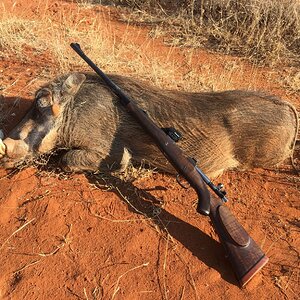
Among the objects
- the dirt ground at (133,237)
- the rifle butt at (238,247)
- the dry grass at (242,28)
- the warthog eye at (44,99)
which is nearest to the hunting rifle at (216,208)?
the rifle butt at (238,247)

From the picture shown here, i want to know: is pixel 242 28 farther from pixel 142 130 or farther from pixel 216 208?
pixel 216 208

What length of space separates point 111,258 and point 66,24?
5545mm

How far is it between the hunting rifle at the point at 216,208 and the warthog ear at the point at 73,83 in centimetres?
62

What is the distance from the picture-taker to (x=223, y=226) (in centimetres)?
337

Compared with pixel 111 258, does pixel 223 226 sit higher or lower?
higher

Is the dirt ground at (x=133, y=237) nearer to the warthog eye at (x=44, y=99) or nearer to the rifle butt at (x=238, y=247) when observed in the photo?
the rifle butt at (x=238, y=247)

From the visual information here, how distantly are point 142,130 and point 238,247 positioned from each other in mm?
1583

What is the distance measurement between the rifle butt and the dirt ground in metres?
0.16

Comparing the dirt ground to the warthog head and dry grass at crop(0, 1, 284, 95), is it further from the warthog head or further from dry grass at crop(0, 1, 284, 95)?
dry grass at crop(0, 1, 284, 95)

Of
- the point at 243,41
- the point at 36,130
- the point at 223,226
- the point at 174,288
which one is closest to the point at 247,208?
the point at 223,226

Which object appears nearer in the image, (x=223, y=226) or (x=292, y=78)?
(x=223, y=226)

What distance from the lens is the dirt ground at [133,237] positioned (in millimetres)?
3219

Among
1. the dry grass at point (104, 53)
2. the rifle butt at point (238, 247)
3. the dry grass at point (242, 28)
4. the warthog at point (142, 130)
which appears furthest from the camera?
the dry grass at point (242, 28)

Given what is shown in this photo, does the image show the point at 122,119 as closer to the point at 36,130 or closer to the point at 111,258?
the point at 36,130
